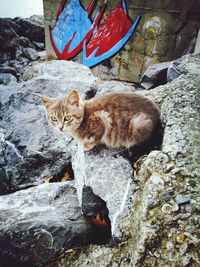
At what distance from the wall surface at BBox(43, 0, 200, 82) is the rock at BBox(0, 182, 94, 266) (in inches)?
187

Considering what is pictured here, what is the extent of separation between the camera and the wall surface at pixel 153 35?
17.7 ft

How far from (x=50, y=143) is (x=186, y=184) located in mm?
2018

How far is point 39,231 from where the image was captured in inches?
73.3

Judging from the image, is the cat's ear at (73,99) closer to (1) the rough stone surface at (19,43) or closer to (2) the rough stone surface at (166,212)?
(2) the rough stone surface at (166,212)

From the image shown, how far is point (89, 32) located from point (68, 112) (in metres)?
5.26

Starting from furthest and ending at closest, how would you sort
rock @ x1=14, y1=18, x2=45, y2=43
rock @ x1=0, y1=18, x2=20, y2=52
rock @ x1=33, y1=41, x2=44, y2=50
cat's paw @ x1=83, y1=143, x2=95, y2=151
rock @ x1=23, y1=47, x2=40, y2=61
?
rock @ x1=14, y1=18, x2=45, y2=43
rock @ x1=33, y1=41, x2=44, y2=50
rock @ x1=23, y1=47, x2=40, y2=61
rock @ x1=0, y1=18, x2=20, y2=52
cat's paw @ x1=83, y1=143, x2=95, y2=151

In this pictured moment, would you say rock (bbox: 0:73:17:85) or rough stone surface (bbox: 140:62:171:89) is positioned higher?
rough stone surface (bbox: 140:62:171:89)

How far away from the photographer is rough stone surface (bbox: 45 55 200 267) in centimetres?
133

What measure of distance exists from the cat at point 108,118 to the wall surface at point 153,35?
3.99 meters

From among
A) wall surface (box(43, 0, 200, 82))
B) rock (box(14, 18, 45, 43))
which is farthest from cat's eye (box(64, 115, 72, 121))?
rock (box(14, 18, 45, 43))

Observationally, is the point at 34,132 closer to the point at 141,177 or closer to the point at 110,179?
the point at 110,179

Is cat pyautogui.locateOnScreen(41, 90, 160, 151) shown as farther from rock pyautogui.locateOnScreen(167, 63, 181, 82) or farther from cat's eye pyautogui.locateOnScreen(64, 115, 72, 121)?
rock pyautogui.locateOnScreen(167, 63, 181, 82)

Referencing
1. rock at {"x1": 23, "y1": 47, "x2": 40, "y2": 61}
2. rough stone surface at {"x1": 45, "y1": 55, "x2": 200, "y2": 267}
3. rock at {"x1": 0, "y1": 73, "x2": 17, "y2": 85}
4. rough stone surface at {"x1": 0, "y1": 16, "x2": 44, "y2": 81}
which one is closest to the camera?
rough stone surface at {"x1": 45, "y1": 55, "x2": 200, "y2": 267}

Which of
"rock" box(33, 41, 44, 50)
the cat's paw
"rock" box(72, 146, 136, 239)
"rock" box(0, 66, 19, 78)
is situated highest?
the cat's paw
